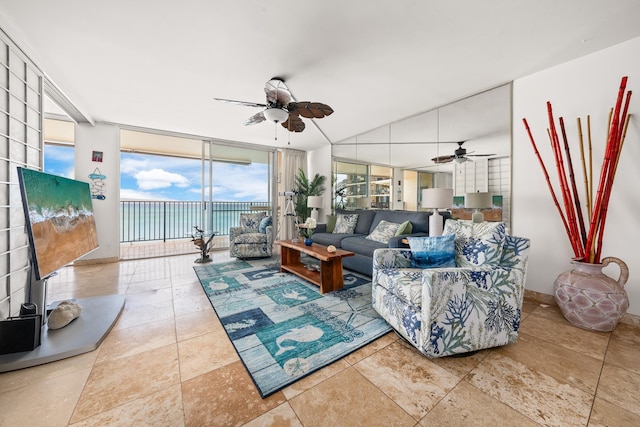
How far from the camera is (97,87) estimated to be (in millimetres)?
2852

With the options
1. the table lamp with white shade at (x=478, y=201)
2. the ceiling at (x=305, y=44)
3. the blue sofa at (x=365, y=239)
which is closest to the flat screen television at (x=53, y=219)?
the ceiling at (x=305, y=44)

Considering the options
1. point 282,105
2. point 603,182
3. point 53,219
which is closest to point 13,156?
point 53,219

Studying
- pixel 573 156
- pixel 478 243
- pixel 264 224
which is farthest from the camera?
pixel 264 224

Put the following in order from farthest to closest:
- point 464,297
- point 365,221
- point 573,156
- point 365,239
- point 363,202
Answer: point 363,202
point 365,221
point 365,239
point 573,156
point 464,297

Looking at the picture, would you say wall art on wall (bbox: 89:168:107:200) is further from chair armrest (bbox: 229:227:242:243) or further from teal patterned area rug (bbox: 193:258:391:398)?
teal patterned area rug (bbox: 193:258:391:398)

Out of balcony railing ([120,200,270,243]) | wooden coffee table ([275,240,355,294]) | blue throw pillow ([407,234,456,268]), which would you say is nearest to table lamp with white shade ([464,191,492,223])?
blue throw pillow ([407,234,456,268])

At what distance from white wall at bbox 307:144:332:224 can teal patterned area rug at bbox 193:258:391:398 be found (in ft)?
9.02

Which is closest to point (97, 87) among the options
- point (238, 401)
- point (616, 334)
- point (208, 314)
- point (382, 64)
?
point (208, 314)

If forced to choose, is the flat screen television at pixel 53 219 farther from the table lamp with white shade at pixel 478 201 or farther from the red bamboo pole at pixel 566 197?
the red bamboo pole at pixel 566 197

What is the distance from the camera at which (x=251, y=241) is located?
13.6 ft

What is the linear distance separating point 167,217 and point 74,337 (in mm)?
5083

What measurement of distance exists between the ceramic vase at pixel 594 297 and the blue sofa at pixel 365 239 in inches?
54.5

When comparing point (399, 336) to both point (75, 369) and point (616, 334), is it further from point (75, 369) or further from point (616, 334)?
point (75, 369)

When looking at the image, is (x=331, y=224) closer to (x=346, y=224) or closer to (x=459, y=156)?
(x=346, y=224)
